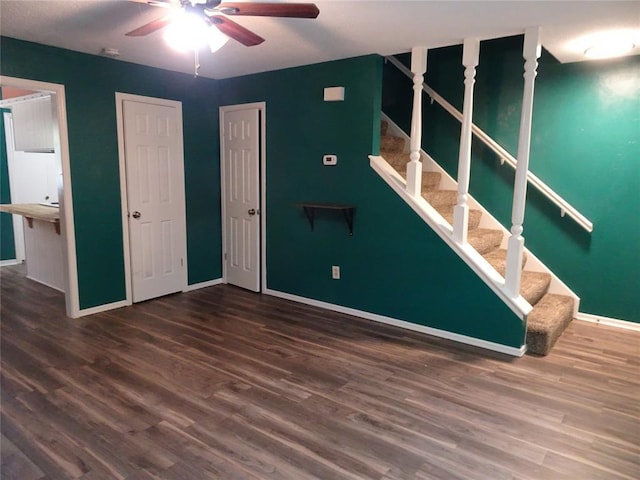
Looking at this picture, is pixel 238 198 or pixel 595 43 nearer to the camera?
pixel 595 43

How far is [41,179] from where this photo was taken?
5.92 m

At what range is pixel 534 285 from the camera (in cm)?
376

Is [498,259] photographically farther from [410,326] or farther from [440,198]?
[410,326]

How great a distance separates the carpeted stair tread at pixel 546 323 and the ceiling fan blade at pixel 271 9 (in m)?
2.70

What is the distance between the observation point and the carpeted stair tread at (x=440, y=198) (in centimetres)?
416

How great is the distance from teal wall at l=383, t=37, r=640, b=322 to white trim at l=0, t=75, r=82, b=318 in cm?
359

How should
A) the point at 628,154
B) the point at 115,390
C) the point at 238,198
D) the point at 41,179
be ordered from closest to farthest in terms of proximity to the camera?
the point at 115,390, the point at 628,154, the point at 238,198, the point at 41,179

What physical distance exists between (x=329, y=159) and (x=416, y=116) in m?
0.91

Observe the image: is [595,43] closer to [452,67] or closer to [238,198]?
[452,67]

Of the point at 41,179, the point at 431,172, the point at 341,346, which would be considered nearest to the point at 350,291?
the point at 341,346

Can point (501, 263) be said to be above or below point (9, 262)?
above

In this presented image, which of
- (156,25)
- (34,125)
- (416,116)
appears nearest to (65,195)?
(34,125)

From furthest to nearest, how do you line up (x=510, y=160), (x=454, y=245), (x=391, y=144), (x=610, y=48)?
(x=391, y=144) < (x=510, y=160) < (x=454, y=245) < (x=610, y=48)

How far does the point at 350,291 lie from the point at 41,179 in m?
4.56
